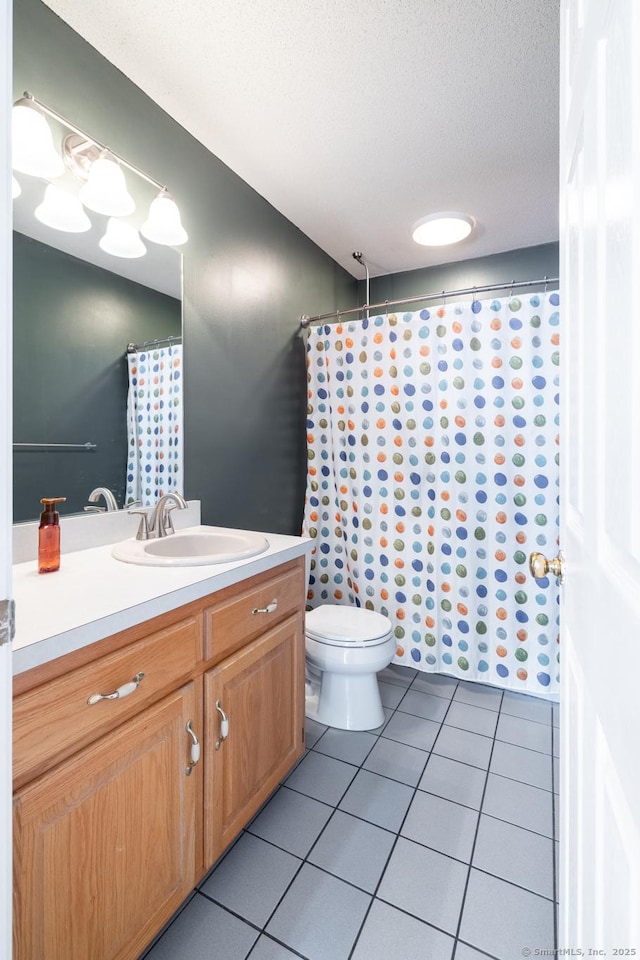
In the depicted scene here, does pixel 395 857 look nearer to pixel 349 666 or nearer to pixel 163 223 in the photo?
pixel 349 666

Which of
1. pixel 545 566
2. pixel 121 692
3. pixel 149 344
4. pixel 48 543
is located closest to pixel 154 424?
pixel 149 344

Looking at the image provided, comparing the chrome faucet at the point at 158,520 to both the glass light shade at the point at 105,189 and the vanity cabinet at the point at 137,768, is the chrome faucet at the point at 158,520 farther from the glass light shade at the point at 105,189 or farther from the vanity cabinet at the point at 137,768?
the glass light shade at the point at 105,189

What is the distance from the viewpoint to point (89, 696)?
A: 83 cm

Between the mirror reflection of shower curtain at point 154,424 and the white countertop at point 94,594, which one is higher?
the mirror reflection of shower curtain at point 154,424

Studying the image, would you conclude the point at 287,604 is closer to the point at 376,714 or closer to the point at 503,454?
the point at 376,714

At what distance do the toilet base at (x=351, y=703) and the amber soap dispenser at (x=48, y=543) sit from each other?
1.22m

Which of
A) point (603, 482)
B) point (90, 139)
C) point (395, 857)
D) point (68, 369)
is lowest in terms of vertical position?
point (395, 857)

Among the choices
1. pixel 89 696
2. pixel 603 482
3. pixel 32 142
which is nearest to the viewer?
pixel 603 482

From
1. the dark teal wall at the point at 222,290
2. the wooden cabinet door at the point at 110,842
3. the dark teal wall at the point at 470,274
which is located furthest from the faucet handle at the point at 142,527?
the dark teal wall at the point at 470,274

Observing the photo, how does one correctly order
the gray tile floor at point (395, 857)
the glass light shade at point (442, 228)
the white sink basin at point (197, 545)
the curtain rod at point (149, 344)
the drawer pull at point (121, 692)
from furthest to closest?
the glass light shade at point (442, 228), the curtain rod at point (149, 344), the white sink basin at point (197, 545), the gray tile floor at point (395, 857), the drawer pull at point (121, 692)

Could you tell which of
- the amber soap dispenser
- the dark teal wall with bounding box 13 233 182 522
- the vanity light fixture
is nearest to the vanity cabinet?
the amber soap dispenser

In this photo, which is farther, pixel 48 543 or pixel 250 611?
pixel 250 611

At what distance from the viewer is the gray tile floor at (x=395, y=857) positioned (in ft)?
3.50

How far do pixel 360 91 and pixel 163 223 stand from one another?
86cm
